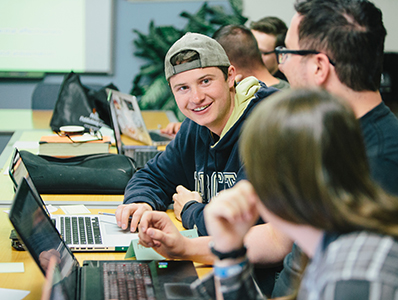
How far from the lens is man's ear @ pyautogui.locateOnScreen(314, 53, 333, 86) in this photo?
1.09m

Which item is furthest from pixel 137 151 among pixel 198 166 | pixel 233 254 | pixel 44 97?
pixel 44 97

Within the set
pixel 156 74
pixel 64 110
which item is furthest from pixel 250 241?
pixel 156 74

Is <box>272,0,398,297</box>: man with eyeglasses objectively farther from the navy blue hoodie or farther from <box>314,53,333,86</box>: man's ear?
the navy blue hoodie

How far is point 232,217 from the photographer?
2.32 feet

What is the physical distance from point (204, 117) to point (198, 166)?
0.68 ft

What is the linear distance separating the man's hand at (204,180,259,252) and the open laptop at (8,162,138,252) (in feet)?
2.11

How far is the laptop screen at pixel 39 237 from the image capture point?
0.83m

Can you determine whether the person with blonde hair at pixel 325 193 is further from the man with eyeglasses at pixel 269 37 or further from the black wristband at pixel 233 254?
the man with eyeglasses at pixel 269 37

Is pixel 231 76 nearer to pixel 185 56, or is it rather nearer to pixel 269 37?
pixel 185 56

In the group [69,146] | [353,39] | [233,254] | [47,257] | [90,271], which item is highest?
[353,39]

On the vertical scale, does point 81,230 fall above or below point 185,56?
below

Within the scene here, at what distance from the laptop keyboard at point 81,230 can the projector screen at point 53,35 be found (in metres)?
3.72

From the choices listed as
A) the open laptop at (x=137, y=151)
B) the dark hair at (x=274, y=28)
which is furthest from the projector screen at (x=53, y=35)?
the open laptop at (x=137, y=151)

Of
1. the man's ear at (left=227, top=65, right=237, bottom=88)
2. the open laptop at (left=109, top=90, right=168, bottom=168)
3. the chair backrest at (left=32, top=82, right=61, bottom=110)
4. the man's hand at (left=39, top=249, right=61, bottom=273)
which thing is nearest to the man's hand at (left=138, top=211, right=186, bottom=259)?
the man's hand at (left=39, top=249, right=61, bottom=273)
